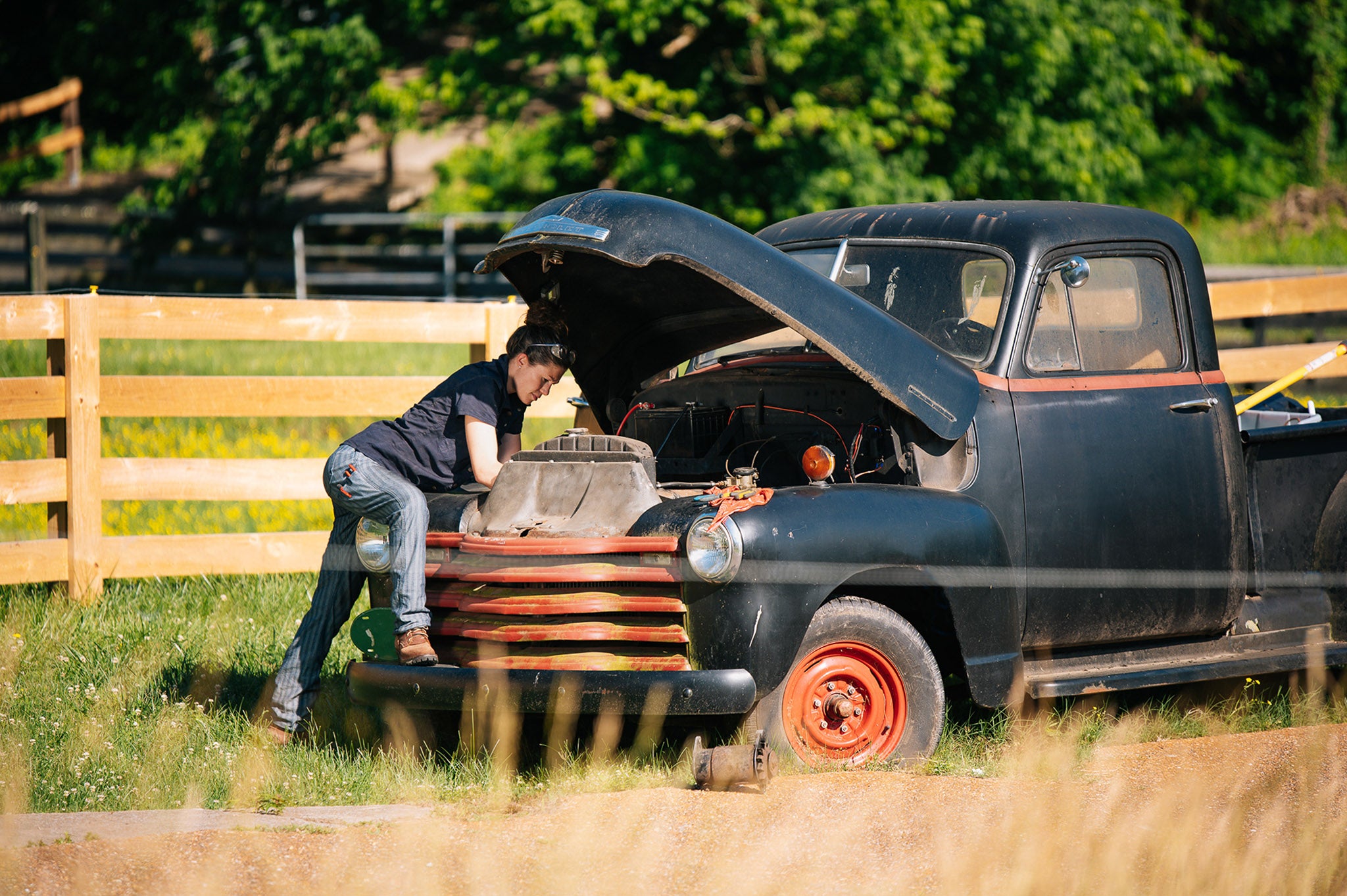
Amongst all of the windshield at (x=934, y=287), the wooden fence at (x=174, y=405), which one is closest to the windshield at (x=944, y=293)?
the windshield at (x=934, y=287)

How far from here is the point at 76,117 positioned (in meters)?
31.0

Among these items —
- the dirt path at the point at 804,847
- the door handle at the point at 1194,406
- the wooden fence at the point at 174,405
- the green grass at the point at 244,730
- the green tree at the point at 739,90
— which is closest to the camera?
the dirt path at the point at 804,847

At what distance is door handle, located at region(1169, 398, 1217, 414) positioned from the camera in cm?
527

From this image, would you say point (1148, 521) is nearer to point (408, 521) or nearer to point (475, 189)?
point (408, 521)

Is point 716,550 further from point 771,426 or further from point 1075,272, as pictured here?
point 1075,272

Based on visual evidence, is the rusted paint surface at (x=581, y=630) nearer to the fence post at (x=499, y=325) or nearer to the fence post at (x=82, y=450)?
the fence post at (x=499, y=325)

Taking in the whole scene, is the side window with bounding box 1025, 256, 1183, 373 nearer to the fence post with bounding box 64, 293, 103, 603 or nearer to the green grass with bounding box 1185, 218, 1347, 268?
the fence post with bounding box 64, 293, 103, 603

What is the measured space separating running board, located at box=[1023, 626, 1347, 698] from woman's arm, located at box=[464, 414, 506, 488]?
6.84ft

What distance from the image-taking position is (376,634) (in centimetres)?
466

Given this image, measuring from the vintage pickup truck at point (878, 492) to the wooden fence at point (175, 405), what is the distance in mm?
2236

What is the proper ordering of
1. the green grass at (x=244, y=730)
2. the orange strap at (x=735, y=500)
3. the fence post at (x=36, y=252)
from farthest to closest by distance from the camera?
the fence post at (x=36, y=252), the green grass at (x=244, y=730), the orange strap at (x=735, y=500)

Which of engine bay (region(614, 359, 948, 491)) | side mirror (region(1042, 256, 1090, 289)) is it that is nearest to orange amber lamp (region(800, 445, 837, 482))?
engine bay (region(614, 359, 948, 491))

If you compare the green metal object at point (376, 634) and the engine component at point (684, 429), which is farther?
the engine component at point (684, 429)

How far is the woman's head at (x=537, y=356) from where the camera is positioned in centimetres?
489
